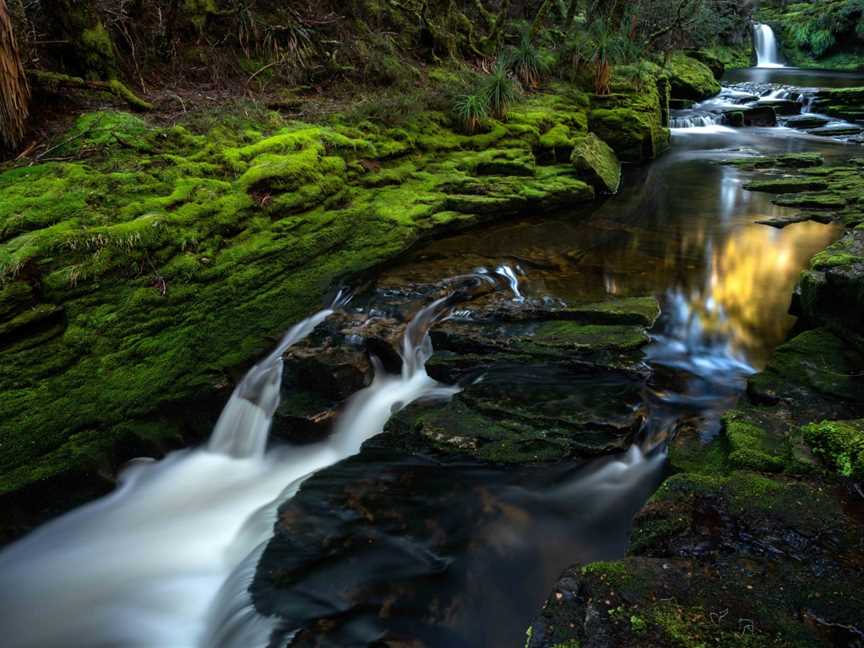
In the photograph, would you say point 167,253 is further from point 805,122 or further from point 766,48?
point 766,48

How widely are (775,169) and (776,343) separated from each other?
29.0ft

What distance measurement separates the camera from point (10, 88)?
5383mm

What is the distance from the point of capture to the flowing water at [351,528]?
321cm

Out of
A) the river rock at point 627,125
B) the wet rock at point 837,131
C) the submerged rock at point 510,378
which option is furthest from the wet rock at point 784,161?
the submerged rock at point 510,378

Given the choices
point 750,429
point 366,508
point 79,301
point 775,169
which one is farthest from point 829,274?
point 775,169

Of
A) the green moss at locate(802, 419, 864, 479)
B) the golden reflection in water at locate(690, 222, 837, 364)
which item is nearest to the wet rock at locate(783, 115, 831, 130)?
the golden reflection in water at locate(690, 222, 837, 364)

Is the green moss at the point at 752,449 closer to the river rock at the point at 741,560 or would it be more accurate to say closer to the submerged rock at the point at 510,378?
the river rock at the point at 741,560

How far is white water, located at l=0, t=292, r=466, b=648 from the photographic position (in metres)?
3.36

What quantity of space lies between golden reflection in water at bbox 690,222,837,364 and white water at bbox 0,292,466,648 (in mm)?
3217

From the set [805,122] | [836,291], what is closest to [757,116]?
[805,122]

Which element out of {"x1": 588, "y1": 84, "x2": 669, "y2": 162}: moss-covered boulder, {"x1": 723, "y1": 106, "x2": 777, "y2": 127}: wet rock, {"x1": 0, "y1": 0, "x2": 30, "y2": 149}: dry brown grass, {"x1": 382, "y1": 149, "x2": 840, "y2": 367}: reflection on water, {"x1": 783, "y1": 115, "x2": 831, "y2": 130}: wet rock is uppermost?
{"x1": 0, "y1": 0, "x2": 30, "y2": 149}: dry brown grass

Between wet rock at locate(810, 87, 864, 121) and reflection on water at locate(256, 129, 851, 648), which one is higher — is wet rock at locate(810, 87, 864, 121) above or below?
above

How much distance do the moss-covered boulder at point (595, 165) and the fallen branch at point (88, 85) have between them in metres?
7.16

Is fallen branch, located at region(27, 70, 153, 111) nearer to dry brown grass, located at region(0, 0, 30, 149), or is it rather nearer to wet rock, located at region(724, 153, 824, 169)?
dry brown grass, located at region(0, 0, 30, 149)
